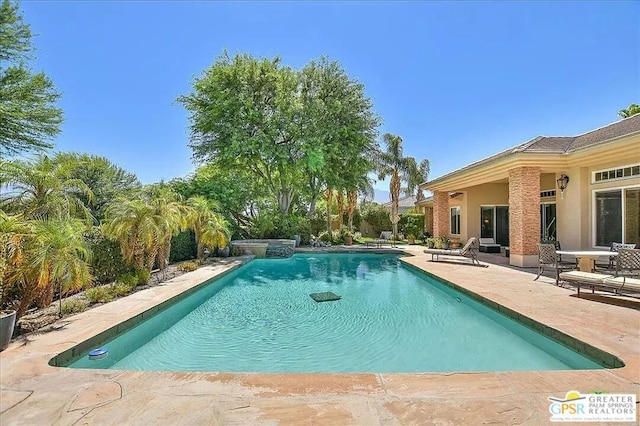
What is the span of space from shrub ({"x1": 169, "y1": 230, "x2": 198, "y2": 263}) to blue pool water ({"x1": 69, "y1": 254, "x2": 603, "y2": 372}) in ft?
16.2

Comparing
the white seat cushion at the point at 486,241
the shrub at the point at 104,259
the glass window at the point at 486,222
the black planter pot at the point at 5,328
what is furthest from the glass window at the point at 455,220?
the black planter pot at the point at 5,328

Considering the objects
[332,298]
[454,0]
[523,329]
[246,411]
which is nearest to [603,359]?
[523,329]

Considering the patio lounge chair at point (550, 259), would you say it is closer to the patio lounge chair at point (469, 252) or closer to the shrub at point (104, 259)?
the patio lounge chair at point (469, 252)

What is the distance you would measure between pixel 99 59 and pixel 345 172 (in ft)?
50.5

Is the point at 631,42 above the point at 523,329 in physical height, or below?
above

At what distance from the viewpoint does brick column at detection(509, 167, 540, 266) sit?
12.3 meters

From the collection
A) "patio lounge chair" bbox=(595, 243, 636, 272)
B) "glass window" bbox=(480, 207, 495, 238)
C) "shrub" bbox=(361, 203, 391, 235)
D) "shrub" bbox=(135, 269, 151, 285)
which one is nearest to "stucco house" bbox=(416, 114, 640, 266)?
"patio lounge chair" bbox=(595, 243, 636, 272)

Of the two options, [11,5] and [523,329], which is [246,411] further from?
[11,5]

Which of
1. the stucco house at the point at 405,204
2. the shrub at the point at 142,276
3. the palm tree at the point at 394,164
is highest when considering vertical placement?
the palm tree at the point at 394,164

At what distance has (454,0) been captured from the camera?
1120 centimetres

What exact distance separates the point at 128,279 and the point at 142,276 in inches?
24.1

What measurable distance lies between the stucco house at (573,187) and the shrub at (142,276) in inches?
507

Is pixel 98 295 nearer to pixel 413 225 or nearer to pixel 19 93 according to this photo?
pixel 19 93

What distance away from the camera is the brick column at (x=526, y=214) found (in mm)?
12289
